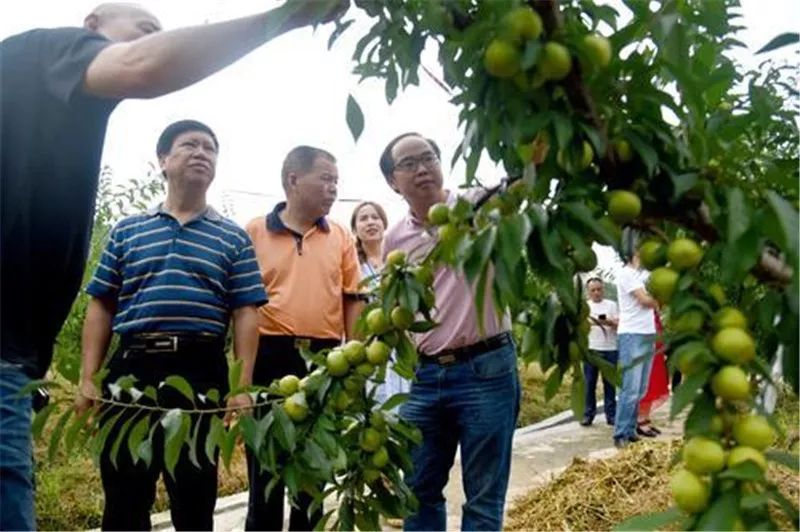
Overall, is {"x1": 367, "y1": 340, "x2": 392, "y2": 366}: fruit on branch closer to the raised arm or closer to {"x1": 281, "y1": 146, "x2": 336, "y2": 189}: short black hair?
the raised arm

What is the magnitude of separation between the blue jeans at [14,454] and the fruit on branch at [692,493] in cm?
102

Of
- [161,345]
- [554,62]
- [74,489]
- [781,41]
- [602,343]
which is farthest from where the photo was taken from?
[602,343]

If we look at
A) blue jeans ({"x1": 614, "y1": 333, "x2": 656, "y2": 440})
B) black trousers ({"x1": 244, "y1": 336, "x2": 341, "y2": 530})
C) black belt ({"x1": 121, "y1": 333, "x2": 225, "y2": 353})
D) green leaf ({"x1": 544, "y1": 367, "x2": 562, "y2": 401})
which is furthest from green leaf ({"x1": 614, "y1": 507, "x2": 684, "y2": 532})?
blue jeans ({"x1": 614, "y1": 333, "x2": 656, "y2": 440})

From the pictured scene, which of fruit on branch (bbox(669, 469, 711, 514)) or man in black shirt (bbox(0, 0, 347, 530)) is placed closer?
fruit on branch (bbox(669, 469, 711, 514))

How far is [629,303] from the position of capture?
5000 millimetres

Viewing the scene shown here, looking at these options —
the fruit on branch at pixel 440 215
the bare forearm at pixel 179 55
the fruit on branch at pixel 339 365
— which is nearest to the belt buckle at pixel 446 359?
the fruit on branch at pixel 339 365

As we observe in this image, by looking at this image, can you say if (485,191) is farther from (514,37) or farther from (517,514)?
(517,514)

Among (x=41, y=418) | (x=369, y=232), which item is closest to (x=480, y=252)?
(x=41, y=418)

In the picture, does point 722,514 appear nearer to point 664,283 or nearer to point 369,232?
point 664,283

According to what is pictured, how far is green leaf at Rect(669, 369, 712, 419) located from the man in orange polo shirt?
184 cm

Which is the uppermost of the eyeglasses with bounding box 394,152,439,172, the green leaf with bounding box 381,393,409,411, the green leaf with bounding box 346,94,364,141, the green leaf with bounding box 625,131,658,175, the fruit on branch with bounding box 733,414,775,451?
the eyeglasses with bounding box 394,152,439,172

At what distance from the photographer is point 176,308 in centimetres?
223

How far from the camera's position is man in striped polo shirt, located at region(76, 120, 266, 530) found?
7.26 feet

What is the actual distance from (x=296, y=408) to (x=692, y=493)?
0.67m
